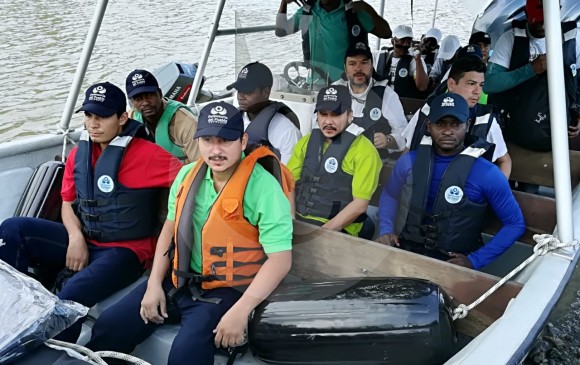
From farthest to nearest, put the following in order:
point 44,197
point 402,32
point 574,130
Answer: point 402,32
point 574,130
point 44,197

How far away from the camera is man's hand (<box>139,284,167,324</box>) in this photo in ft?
6.28

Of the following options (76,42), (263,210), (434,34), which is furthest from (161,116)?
(76,42)

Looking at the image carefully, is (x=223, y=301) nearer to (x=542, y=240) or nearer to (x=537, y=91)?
(x=542, y=240)

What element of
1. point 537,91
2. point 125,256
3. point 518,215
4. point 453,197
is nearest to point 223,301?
point 125,256

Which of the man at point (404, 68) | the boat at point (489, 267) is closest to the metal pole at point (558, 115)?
the boat at point (489, 267)

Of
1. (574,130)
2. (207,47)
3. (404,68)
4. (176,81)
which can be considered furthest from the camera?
(404,68)

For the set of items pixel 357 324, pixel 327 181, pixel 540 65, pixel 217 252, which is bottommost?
pixel 357 324

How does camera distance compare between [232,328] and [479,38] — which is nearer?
[232,328]

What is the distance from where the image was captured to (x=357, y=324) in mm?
1554

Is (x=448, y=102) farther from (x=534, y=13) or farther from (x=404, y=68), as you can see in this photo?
(x=404, y=68)

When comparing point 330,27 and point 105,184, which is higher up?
point 330,27

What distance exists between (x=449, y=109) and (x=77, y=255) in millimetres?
1669

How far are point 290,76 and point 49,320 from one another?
134 cm

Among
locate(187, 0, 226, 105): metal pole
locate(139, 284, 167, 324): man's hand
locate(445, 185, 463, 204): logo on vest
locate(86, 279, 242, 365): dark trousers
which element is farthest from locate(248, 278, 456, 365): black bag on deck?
locate(187, 0, 226, 105): metal pole
